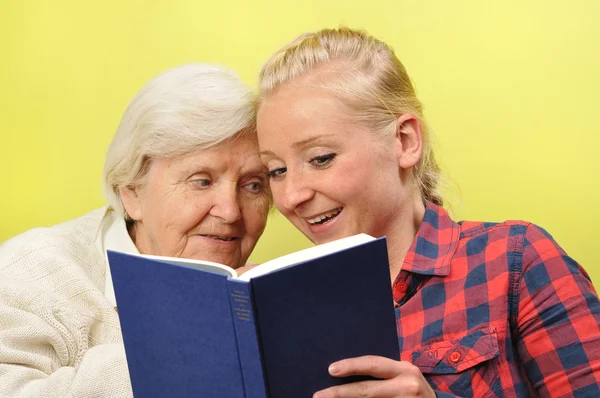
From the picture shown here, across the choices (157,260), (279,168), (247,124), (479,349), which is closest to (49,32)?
(247,124)

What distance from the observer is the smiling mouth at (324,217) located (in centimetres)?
172

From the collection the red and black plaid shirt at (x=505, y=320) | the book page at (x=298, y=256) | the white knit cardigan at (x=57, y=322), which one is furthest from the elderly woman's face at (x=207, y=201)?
the book page at (x=298, y=256)

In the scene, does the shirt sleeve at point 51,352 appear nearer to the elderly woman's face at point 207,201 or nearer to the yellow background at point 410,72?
the elderly woman's face at point 207,201

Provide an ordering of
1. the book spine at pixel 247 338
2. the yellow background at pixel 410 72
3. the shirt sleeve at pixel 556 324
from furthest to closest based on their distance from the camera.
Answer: the yellow background at pixel 410 72, the shirt sleeve at pixel 556 324, the book spine at pixel 247 338

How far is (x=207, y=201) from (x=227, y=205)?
0.16 feet

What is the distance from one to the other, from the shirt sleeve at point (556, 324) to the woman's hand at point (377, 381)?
1.10ft

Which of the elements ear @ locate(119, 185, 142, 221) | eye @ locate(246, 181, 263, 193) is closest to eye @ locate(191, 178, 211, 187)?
eye @ locate(246, 181, 263, 193)

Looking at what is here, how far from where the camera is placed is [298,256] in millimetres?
1325

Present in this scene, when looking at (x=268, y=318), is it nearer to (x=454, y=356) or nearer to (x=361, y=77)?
(x=454, y=356)

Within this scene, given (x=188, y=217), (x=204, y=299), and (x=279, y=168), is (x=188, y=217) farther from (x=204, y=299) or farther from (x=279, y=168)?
(x=204, y=299)

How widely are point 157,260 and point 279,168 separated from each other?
1.45 feet

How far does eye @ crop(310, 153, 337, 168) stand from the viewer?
168cm

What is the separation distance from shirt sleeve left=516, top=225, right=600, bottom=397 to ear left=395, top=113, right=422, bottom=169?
0.29 m

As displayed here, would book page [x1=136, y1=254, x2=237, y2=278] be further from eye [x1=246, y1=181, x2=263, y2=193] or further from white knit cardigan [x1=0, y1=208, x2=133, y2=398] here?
eye [x1=246, y1=181, x2=263, y2=193]
